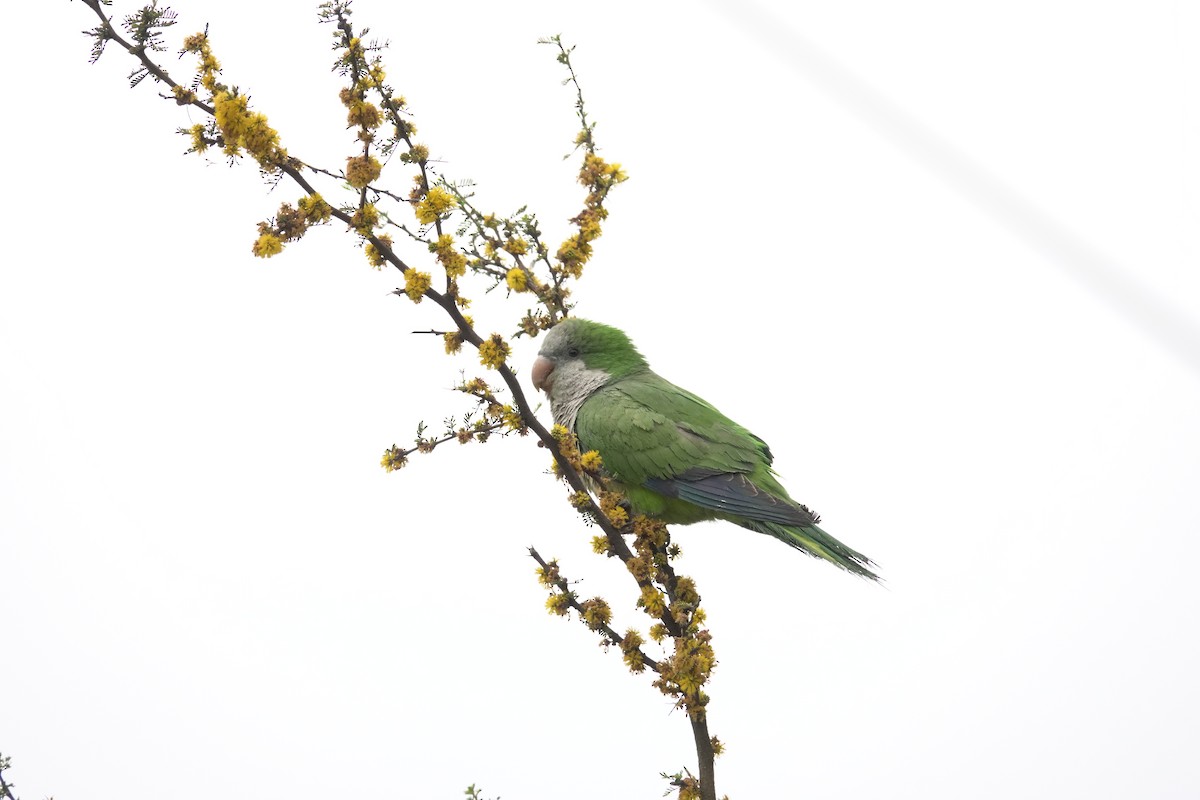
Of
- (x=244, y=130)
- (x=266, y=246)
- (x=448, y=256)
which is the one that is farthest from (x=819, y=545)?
(x=244, y=130)

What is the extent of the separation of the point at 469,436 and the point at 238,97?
1.08m

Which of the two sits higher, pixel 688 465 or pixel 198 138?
pixel 688 465

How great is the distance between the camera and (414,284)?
9.01 ft

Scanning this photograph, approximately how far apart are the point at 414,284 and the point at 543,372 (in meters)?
1.88

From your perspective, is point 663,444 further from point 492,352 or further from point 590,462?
point 492,352

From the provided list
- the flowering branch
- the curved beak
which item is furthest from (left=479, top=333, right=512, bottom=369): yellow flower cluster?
the curved beak

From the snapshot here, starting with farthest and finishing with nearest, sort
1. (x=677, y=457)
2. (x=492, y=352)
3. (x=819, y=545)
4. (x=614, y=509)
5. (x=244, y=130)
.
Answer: (x=677, y=457)
(x=819, y=545)
(x=614, y=509)
(x=492, y=352)
(x=244, y=130)

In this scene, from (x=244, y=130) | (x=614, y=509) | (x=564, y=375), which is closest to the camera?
(x=244, y=130)

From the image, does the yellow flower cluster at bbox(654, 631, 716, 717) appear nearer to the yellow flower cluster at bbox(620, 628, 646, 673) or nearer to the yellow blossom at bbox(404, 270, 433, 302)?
the yellow flower cluster at bbox(620, 628, 646, 673)

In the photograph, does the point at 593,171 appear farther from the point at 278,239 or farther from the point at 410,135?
the point at 278,239

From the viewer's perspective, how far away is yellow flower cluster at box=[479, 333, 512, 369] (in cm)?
283

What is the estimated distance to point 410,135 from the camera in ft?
9.33

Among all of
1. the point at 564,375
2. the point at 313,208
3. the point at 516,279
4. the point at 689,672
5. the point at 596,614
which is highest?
the point at 564,375

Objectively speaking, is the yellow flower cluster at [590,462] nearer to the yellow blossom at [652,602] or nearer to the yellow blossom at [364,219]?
the yellow blossom at [652,602]
